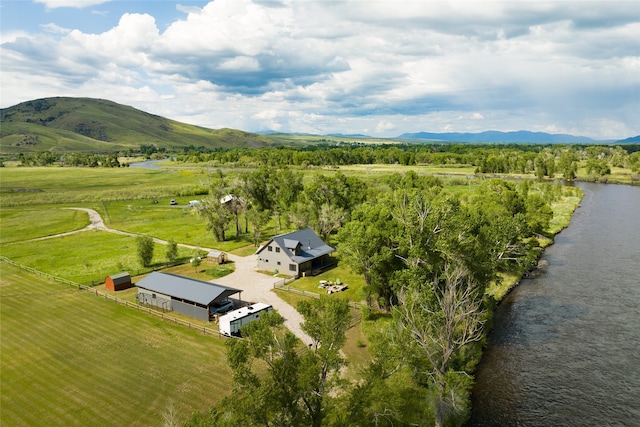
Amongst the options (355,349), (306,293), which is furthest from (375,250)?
(306,293)

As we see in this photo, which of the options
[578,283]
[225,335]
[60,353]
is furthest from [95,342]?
[578,283]

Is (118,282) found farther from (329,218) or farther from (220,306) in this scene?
(329,218)

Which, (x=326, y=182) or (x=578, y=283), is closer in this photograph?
(x=578, y=283)

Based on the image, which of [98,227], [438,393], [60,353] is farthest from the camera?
[98,227]

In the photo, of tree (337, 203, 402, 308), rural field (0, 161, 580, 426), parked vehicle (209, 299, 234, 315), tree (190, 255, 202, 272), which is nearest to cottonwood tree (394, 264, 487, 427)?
rural field (0, 161, 580, 426)

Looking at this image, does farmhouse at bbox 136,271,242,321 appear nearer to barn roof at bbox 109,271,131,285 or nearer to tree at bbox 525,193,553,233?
barn roof at bbox 109,271,131,285

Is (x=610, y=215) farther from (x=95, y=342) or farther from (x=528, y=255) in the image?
(x=95, y=342)

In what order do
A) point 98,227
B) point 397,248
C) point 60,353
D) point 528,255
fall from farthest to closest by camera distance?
point 98,227
point 528,255
point 397,248
point 60,353
